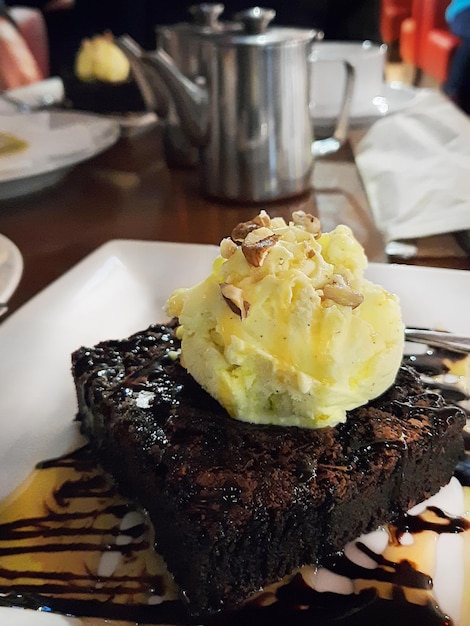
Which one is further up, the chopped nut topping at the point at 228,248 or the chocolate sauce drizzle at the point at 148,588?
the chopped nut topping at the point at 228,248

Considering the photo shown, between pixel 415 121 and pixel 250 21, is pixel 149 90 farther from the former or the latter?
pixel 415 121

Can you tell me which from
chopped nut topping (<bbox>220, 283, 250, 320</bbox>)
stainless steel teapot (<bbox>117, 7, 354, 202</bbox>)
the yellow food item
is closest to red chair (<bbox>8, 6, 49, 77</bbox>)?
the yellow food item

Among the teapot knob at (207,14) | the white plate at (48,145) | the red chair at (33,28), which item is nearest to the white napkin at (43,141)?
the white plate at (48,145)

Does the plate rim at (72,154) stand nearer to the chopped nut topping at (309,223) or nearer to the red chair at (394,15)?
the chopped nut topping at (309,223)

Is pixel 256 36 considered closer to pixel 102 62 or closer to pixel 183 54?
pixel 183 54

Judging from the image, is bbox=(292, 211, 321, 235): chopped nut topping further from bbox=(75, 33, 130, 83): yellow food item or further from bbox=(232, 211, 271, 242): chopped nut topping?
bbox=(75, 33, 130, 83): yellow food item

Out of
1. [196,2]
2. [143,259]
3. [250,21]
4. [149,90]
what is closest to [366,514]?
[143,259]
